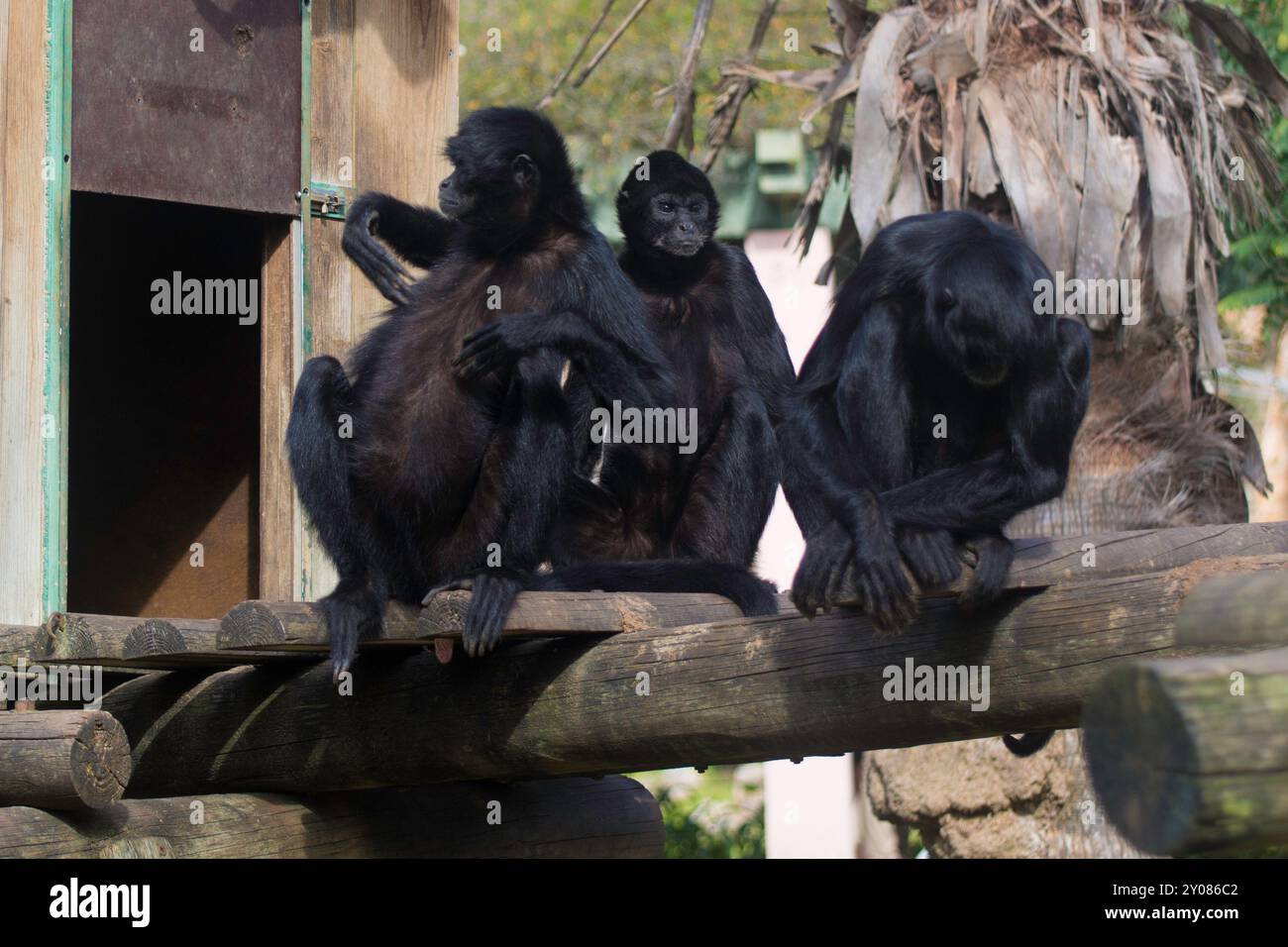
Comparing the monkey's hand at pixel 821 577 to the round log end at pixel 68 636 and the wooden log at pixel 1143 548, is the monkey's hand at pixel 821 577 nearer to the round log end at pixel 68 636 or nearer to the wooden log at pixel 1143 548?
the wooden log at pixel 1143 548

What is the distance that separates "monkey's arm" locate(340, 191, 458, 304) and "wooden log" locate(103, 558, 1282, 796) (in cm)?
177

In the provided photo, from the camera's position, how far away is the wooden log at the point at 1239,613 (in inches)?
96.5

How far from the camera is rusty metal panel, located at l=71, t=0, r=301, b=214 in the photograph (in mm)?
6691

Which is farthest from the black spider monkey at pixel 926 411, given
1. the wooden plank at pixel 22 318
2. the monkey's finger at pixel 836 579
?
the wooden plank at pixel 22 318

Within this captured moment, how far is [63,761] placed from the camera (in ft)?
15.7

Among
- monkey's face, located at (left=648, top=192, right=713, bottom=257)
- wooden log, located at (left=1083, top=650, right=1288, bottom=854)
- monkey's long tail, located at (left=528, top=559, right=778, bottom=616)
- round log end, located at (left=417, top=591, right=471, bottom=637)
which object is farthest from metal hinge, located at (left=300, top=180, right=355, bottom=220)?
wooden log, located at (left=1083, top=650, right=1288, bottom=854)

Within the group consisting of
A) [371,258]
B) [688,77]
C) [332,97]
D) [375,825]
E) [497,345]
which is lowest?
[375,825]

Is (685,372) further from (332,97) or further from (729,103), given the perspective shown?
(729,103)

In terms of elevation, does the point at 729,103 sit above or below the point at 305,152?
above

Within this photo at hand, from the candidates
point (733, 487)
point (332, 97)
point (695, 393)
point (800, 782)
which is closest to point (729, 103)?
point (332, 97)

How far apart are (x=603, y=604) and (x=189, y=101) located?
3414 mm

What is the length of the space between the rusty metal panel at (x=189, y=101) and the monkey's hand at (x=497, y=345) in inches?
87.2

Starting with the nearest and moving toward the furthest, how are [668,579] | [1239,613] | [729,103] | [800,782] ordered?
[1239,613], [668,579], [729,103], [800,782]

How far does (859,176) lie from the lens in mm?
→ 9453
